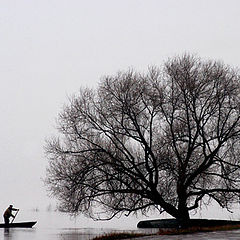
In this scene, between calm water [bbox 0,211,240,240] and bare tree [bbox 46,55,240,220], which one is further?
bare tree [bbox 46,55,240,220]

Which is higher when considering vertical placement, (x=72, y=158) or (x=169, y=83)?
(x=169, y=83)

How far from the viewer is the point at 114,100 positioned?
105 feet

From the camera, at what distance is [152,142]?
33188 millimetres

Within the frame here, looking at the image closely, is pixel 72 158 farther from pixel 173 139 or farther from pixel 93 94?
pixel 173 139

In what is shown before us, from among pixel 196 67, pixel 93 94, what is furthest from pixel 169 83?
pixel 93 94

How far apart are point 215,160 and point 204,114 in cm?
307

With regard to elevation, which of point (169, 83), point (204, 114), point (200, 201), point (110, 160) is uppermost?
point (169, 83)

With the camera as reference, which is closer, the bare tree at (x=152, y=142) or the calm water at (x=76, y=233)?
the calm water at (x=76, y=233)

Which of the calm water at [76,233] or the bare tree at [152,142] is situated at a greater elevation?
the bare tree at [152,142]

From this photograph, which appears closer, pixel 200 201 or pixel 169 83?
pixel 169 83

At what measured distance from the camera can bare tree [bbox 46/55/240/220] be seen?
1224 inches

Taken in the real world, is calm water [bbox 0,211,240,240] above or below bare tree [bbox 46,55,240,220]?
below

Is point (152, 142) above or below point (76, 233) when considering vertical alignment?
above

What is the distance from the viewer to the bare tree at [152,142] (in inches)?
1224
